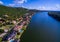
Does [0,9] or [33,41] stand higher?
[0,9]

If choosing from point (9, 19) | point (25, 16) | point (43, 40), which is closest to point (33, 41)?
point (43, 40)

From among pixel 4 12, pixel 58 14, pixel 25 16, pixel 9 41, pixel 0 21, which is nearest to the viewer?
pixel 9 41

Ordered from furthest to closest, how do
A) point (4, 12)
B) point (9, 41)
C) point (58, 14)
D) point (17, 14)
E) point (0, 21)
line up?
point (58, 14) < point (17, 14) < point (4, 12) < point (0, 21) < point (9, 41)

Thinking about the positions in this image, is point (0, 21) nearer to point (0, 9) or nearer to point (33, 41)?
point (0, 9)

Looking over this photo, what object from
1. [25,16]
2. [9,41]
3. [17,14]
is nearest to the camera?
[9,41]

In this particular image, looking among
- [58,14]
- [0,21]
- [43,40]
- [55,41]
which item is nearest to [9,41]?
[43,40]

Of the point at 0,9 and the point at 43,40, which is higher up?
the point at 0,9

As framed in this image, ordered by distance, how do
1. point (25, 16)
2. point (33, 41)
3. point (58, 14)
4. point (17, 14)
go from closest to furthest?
point (33, 41) → point (17, 14) → point (25, 16) → point (58, 14)

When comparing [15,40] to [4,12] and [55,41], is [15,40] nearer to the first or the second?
[55,41]

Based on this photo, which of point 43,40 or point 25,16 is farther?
point 25,16
